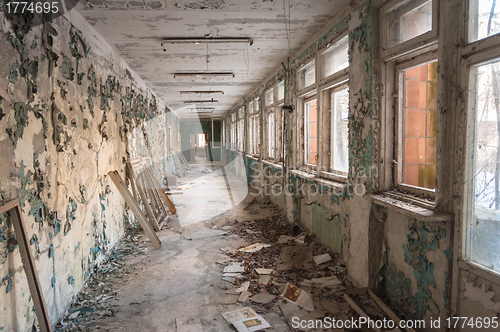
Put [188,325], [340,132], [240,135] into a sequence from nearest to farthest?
[188,325], [340,132], [240,135]

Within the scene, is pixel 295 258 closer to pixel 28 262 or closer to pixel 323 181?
pixel 323 181

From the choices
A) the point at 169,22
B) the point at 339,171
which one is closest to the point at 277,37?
the point at 169,22

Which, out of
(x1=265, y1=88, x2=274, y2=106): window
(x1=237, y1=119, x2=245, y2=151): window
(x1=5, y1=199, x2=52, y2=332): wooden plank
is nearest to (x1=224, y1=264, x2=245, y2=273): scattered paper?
(x1=5, y1=199, x2=52, y2=332): wooden plank

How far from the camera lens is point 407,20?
2668mm

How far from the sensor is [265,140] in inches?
318

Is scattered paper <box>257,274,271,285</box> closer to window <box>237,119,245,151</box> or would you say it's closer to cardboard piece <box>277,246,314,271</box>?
cardboard piece <box>277,246,314,271</box>

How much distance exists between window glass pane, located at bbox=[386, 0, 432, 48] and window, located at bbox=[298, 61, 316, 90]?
2013 mm

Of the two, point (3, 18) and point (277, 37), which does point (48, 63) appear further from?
point (277, 37)

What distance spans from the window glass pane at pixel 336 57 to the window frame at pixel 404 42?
875 millimetres

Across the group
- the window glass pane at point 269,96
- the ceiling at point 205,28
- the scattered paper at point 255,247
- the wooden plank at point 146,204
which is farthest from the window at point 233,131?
the scattered paper at point 255,247

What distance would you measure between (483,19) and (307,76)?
131 inches

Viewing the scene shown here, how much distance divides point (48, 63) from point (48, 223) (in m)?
1.42

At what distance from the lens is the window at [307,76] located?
16.0 feet

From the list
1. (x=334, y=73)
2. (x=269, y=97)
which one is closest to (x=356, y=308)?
(x=334, y=73)
